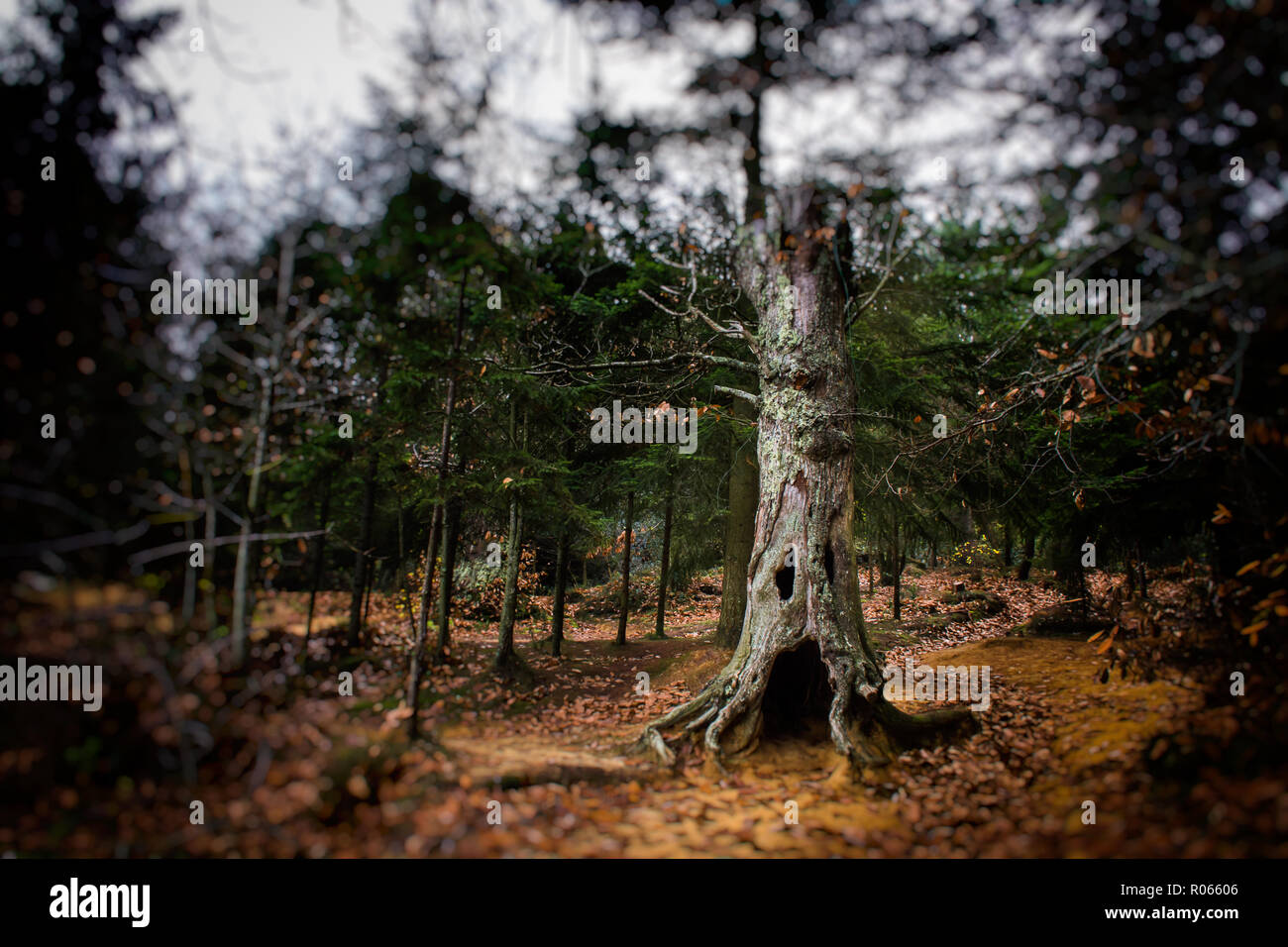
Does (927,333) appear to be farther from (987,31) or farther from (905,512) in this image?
(987,31)

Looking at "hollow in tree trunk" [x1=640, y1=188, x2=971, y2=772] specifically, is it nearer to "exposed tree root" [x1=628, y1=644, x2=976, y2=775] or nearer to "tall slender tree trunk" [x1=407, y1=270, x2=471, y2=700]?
"exposed tree root" [x1=628, y1=644, x2=976, y2=775]

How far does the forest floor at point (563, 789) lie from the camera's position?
291 centimetres

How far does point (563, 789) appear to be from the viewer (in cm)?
425

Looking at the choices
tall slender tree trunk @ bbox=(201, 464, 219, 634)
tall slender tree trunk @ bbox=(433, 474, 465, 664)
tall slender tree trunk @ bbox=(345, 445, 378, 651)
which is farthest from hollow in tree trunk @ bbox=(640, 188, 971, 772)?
tall slender tree trunk @ bbox=(201, 464, 219, 634)

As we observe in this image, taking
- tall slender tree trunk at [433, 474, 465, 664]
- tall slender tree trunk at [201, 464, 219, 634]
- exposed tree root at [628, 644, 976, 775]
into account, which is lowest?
exposed tree root at [628, 644, 976, 775]

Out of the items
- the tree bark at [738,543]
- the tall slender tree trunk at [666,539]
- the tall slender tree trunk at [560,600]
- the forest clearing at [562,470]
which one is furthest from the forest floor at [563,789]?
the tall slender tree trunk at [666,539]

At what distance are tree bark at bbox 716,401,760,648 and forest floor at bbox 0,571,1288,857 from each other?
10.6 feet

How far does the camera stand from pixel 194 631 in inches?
139

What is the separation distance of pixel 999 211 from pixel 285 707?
691 cm

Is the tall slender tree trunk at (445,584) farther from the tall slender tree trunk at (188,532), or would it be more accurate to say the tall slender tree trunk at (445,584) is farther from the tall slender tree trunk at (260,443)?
the tall slender tree trunk at (188,532)

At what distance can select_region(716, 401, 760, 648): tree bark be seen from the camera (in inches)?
356

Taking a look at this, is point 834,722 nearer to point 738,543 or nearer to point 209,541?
→ point 738,543
